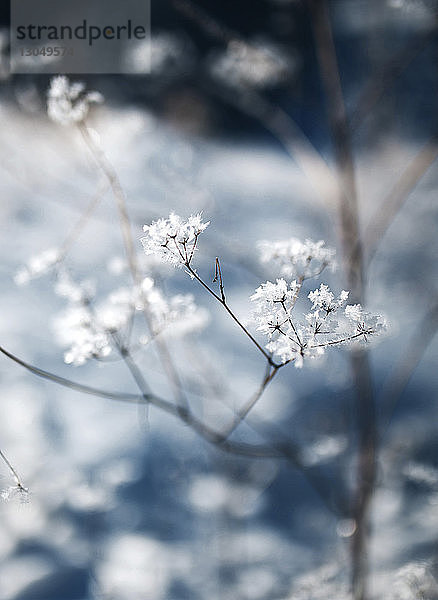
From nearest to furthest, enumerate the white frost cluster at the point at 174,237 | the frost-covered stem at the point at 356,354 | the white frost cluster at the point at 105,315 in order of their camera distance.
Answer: the white frost cluster at the point at 174,237, the white frost cluster at the point at 105,315, the frost-covered stem at the point at 356,354

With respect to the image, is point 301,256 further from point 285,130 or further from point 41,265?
point 285,130

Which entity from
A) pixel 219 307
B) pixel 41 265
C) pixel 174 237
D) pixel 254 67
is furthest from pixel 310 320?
pixel 254 67

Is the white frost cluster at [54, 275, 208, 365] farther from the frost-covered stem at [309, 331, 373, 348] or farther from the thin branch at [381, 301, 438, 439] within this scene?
the thin branch at [381, 301, 438, 439]

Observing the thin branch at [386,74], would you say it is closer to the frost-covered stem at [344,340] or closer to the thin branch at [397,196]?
the thin branch at [397,196]

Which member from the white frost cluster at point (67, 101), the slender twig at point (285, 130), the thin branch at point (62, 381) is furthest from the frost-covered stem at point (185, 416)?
the slender twig at point (285, 130)

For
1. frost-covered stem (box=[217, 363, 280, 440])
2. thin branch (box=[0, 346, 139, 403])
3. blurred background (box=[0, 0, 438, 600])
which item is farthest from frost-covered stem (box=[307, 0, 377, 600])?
thin branch (box=[0, 346, 139, 403])

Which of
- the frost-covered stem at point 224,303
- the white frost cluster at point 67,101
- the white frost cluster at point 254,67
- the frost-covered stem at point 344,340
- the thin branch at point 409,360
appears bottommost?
the frost-covered stem at point 344,340
